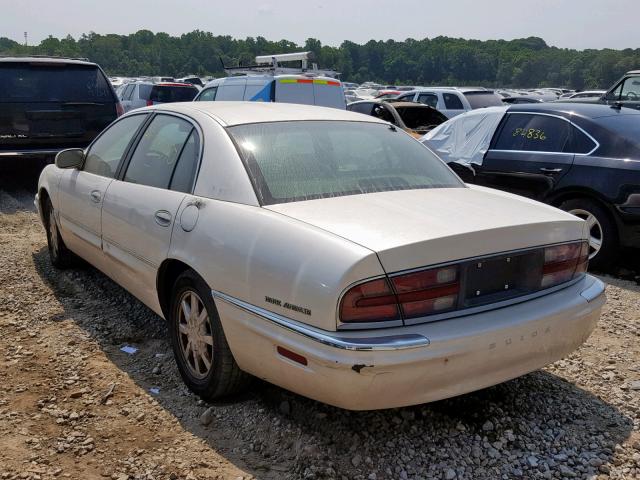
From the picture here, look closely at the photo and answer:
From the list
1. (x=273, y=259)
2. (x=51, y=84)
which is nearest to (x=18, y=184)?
(x=51, y=84)

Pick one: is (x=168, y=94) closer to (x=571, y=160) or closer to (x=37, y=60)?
(x=37, y=60)

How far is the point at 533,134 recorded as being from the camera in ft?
20.3

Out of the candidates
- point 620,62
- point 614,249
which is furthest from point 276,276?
point 620,62

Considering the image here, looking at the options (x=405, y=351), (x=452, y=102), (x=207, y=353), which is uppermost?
(x=452, y=102)

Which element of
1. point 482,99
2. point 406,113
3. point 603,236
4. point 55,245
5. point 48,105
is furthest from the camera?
point 482,99

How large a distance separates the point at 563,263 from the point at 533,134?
3.65 m

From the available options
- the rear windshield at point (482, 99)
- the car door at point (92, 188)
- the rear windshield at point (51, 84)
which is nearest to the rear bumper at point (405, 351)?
the car door at point (92, 188)

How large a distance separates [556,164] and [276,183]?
3.77 meters

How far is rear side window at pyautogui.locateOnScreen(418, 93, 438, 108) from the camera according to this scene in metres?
15.5

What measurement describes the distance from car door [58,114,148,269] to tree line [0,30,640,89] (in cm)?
7741

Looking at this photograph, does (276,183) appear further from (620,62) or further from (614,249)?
(620,62)

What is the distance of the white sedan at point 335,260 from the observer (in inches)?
92.0

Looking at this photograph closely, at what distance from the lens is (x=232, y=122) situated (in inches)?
131

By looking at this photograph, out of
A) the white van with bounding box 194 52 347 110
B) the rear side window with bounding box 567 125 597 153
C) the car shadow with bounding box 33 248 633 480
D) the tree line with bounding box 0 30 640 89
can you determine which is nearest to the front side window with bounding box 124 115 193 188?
the car shadow with bounding box 33 248 633 480
